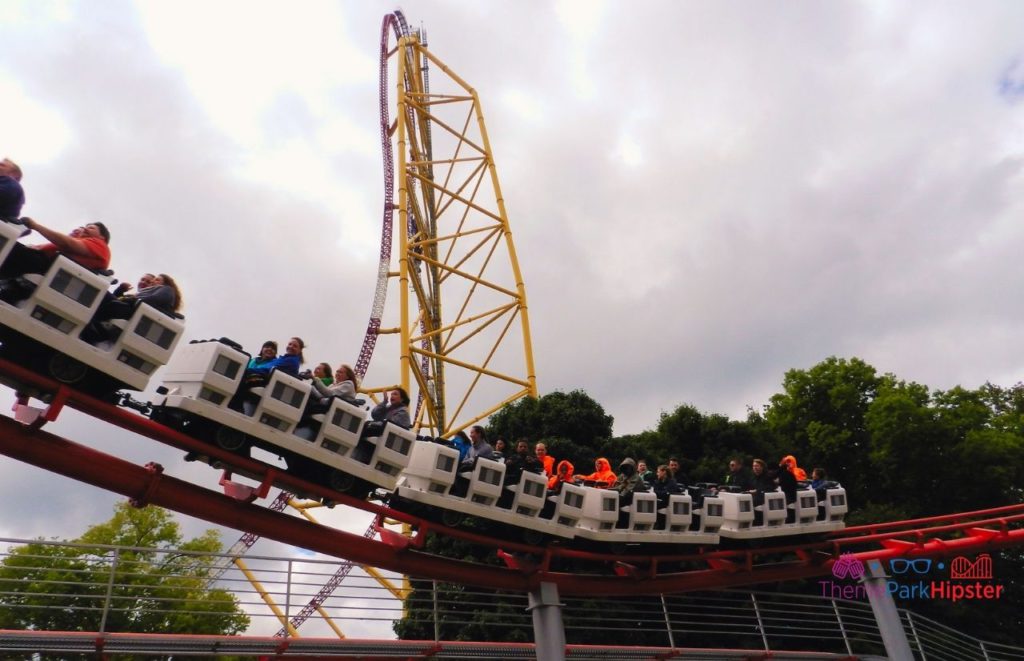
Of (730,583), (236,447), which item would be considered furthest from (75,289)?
(730,583)

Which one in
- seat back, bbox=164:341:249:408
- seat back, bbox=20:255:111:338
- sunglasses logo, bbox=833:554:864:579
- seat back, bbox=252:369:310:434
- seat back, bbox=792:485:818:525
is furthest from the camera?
sunglasses logo, bbox=833:554:864:579

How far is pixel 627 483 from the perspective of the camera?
8055 mm

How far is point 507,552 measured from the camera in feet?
24.6

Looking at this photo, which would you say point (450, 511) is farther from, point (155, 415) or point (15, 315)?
point (15, 315)

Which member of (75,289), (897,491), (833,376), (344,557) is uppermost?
(833,376)

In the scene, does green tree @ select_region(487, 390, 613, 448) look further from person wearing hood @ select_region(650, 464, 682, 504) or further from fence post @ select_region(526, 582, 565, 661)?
fence post @ select_region(526, 582, 565, 661)

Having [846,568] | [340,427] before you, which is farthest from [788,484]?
[340,427]

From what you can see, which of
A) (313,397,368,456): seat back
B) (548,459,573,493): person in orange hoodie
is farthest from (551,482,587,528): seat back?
(313,397,368,456): seat back

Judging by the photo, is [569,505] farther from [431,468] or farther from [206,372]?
[206,372]

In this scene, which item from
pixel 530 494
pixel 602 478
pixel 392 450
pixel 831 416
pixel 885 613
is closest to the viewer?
pixel 392 450

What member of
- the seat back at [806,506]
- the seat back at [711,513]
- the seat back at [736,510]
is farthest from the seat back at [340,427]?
the seat back at [806,506]

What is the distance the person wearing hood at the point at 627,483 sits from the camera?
7844 millimetres

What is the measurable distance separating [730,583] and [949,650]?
4906 mm

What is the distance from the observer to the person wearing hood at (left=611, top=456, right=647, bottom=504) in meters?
7.84
